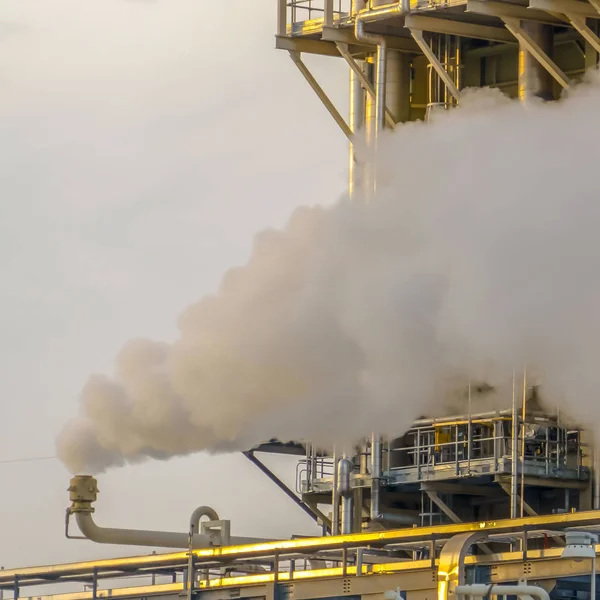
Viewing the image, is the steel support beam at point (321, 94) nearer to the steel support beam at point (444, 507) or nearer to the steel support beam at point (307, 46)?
the steel support beam at point (307, 46)

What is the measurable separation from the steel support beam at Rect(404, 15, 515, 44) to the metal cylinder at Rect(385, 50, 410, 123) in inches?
128

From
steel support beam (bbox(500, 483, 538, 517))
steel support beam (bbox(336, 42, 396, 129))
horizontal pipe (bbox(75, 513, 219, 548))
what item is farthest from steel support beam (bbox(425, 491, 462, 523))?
steel support beam (bbox(336, 42, 396, 129))

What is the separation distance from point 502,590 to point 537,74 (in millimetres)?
22698

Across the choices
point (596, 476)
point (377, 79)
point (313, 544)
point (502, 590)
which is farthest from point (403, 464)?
point (502, 590)

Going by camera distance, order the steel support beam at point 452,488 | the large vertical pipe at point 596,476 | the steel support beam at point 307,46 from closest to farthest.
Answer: the large vertical pipe at point 596,476
the steel support beam at point 452,488
the steel support beam at point 307,46

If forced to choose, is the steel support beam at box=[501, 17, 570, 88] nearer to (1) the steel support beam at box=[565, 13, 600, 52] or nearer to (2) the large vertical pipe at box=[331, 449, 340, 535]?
(1) the steel support beam at box=[565, 13, 600, 52]

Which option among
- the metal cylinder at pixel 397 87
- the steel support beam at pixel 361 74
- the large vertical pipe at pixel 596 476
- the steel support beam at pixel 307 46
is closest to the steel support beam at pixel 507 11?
the steel support beam at pixel 361 74

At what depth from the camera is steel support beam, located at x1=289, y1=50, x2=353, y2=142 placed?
56000 millimetres

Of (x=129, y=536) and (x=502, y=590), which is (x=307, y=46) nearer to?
(x=129, y=536)

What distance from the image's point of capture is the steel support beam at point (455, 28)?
171 ft

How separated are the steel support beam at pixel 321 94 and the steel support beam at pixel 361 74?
112 centimetres

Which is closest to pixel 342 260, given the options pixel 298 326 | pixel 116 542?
pixel 298 326

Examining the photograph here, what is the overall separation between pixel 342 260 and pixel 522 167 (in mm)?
5592

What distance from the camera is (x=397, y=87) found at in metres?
55.7
